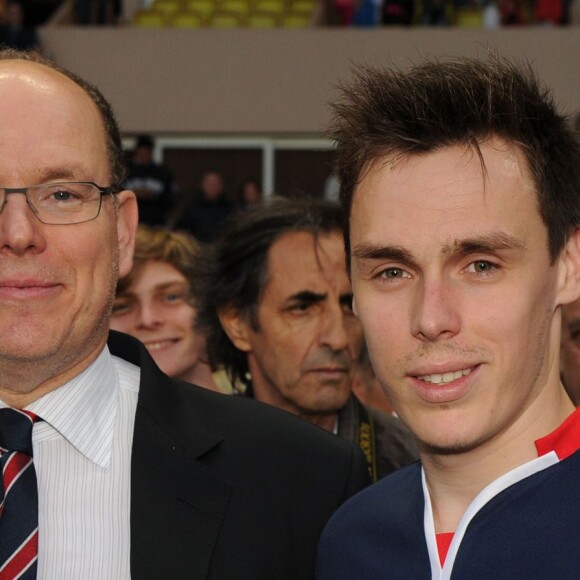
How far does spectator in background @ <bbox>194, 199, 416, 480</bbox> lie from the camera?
403cm

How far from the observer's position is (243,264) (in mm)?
4461

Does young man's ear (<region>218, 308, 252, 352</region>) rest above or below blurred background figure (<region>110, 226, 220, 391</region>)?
above

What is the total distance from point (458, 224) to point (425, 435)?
0.42m

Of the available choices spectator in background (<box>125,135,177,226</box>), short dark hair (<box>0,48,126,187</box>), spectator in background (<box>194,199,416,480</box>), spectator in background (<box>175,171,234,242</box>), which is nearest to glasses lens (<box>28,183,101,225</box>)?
short dark hair (<box>0,48,126,187</box>)

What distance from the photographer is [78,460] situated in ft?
8.39

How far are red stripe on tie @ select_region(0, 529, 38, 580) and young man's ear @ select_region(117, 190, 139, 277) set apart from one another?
71 centimetres

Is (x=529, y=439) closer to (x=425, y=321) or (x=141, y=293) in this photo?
(x=425, y=321)

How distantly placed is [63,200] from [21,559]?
2.57ft

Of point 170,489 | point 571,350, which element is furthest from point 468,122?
point 571,350

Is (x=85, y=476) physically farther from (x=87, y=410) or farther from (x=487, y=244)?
(x=487, y=244)

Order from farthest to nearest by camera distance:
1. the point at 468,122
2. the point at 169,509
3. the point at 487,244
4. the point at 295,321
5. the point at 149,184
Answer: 1. the point at 149,184
2. the point at 295,321
3. the point at 169,509
4. the point at 468,122
5. the point at 487,244

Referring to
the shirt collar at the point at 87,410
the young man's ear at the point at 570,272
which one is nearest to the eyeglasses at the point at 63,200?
the shirt collar at the point at 87,410

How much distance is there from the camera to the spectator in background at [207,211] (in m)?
12.6

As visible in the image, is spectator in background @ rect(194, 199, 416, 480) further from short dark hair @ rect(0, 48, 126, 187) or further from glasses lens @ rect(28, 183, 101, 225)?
glasses lens @ rect(28, 183, 101, 225)
